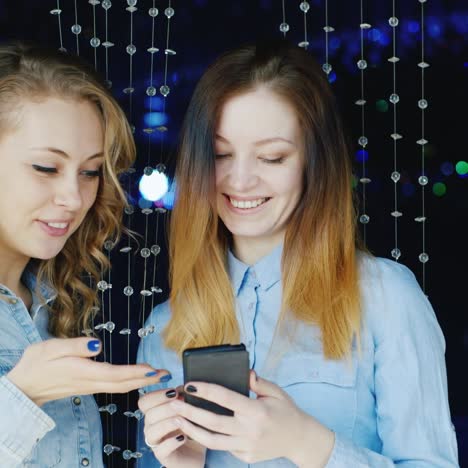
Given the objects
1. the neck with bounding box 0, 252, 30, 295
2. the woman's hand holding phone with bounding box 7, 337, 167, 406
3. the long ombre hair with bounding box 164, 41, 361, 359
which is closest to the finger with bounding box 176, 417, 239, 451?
the woman's hand holding phone with bounding box 7, 337, 167, 406

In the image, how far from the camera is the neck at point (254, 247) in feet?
6.08

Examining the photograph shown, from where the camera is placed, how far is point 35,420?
1.46m

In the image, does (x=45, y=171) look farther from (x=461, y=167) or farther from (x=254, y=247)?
(x=461, y=167)

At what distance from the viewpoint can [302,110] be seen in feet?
5.68

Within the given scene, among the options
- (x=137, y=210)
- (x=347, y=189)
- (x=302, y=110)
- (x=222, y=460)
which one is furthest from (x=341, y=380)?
(x=137, y=210)

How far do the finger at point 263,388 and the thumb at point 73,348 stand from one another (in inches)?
10.5

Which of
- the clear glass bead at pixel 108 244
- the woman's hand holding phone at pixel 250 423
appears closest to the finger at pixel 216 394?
the woman's hand holding phone at pixel 250 423

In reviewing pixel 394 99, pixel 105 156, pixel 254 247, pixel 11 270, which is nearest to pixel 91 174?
pixel 105 156

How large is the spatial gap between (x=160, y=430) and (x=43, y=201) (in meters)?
0.50

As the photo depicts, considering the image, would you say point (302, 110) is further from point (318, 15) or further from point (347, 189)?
point (318, 15)

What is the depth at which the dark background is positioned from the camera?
2520mm

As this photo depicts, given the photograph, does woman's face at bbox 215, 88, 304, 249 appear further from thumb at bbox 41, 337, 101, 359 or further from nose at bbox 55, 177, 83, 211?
thumb at bbox 41, 337, 101, 359

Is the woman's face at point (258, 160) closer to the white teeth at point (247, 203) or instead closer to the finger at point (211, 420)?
the white teeth at point (247, 203)

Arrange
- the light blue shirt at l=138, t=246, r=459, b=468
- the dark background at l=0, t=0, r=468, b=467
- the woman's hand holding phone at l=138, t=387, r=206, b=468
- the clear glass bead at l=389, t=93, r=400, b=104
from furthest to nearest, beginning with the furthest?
the dark background at l=0, t=0, r=468, b=467
the clear glass bead at l=389, t=93, r=400, b=104
the light blue shirt at l=138, t=246, r=459, b=468
the woman's hand holding phone at l=138, t=387, r=206, b=468
